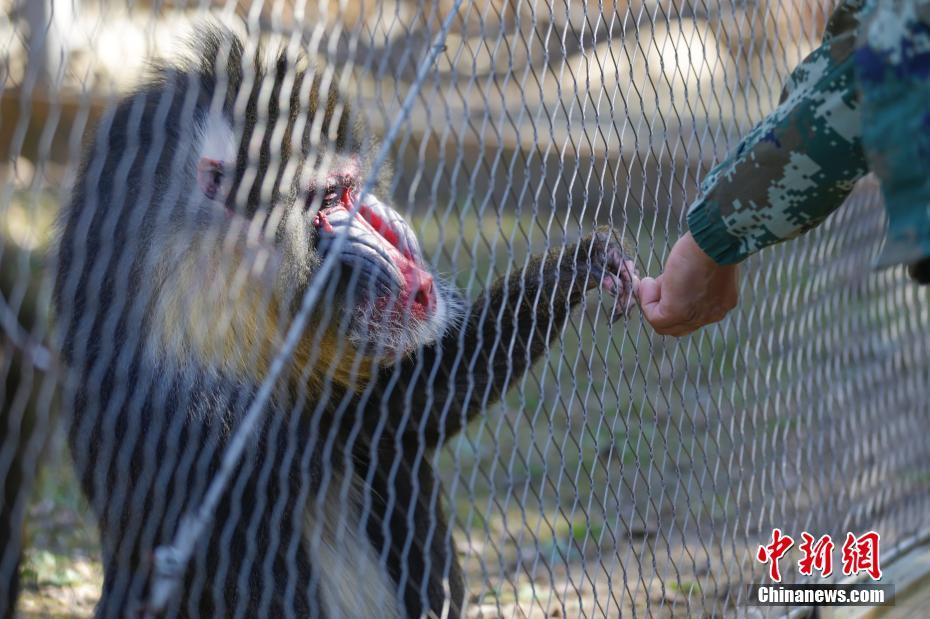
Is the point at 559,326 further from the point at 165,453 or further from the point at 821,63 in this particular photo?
the point at 821,63

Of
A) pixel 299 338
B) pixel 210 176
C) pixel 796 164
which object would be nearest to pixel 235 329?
pixel 299 338

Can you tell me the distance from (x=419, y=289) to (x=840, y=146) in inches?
53.9

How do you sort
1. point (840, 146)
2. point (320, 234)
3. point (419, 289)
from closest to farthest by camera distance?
point (840, 146) < point (320, 234) < point (419, 289)

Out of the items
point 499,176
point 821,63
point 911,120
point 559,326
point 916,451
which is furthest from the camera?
point 499,176

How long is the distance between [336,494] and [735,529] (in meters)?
1.29

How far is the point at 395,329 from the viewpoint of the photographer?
9.15 feet

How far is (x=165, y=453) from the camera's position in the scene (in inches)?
91.6

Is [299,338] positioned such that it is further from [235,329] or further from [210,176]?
[210,176]

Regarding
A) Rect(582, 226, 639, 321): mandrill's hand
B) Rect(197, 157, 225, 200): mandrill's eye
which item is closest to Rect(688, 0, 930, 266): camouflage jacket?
Rect(582, 226, 639, 321): mandrill's hand

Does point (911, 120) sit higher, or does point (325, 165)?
Answer: point (325, 165)

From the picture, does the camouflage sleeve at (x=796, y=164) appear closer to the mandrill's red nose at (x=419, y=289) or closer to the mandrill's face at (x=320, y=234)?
the mandrill's face at (x=320, y=234)

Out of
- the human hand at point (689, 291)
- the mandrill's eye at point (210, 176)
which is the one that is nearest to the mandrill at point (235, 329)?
the mandrill's eye at point (210, 176)

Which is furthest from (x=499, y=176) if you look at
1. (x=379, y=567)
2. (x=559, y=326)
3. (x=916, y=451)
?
(x=379, y=567)

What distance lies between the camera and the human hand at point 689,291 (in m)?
2.14
